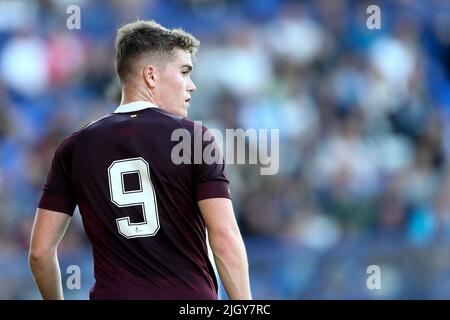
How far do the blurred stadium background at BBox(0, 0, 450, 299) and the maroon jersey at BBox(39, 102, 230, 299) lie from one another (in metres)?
3.17

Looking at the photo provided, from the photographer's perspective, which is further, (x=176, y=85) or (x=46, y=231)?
(x=176, y=85)

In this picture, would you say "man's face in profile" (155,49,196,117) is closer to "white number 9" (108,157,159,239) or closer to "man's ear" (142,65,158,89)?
"man's ear" (142,65,158,89)

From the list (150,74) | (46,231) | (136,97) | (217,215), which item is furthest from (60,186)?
(217,215)

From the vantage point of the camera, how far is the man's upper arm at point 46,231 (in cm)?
376

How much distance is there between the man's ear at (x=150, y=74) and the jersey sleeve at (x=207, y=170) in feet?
1.19

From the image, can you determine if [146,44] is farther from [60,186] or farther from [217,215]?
[217,215]

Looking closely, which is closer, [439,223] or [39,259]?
[39,259]

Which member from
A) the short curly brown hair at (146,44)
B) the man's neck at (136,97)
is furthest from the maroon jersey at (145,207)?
the short curly brown hair at (146,44)

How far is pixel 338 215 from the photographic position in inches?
330

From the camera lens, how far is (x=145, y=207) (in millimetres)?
3605

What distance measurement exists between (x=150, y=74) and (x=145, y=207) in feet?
1.98
